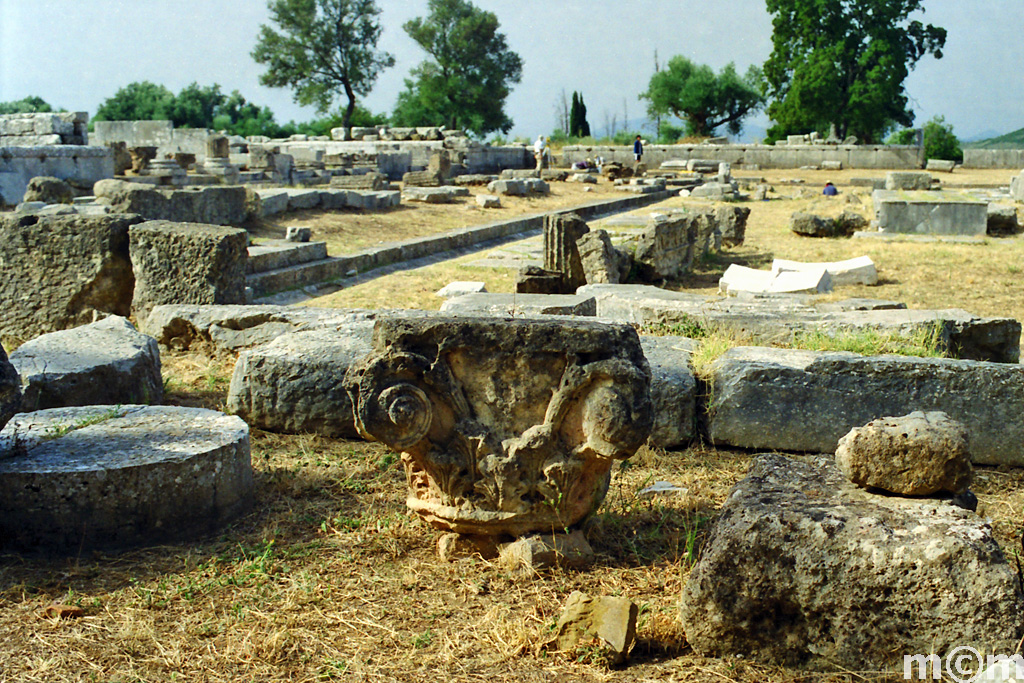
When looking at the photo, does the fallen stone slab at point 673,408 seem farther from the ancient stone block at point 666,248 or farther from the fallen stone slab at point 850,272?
the ancient stone block at point 666,248

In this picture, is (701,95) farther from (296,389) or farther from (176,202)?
(296,389)

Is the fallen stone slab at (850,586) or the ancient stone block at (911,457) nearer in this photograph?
the fallen stone slab at (850,586)

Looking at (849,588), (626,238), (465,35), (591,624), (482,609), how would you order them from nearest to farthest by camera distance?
(849,588) < (591,624) < (482,609) < (626,238) < (465,35)

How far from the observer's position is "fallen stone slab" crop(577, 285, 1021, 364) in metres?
5.67

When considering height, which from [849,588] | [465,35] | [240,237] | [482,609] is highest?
[465,35]

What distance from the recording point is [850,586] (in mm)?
2533

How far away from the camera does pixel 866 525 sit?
2.61 m

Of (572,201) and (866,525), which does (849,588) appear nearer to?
(866,525)

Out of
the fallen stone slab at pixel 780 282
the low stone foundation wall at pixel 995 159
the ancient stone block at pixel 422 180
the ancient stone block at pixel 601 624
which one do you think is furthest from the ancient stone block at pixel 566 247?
the low stone foundation wall at pixel 995 159

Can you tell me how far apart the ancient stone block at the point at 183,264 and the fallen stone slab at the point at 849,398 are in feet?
13.8

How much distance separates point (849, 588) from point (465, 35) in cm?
5167

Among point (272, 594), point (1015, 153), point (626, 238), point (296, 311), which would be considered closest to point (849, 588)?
point (272, 594)

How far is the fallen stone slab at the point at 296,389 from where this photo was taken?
479cm

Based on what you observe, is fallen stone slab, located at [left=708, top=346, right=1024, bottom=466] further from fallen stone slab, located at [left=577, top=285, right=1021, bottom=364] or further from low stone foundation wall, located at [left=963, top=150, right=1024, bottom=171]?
low stone foundation wall, located at [left=963, top=150, right=1024, bottom=171]
